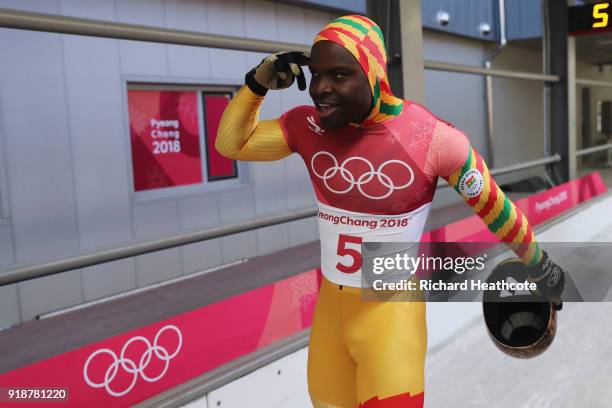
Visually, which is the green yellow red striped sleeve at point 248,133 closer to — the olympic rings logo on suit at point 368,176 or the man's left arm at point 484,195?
the olympic rings logo on suit at point 368,176

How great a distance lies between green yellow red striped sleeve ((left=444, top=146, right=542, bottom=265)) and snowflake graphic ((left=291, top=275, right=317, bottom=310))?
1.06m

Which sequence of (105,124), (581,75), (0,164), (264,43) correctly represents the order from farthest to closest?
1. (581,75)
2. (105,124)
3. (0,164)
4. (264,43)

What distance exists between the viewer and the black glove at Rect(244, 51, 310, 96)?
1.30 m

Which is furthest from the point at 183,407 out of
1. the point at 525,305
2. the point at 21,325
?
the point at 21,325

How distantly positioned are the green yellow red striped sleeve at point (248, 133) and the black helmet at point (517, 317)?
67 centimetres

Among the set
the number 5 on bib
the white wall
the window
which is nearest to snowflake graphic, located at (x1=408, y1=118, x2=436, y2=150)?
the number 5 on bib

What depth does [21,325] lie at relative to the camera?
3168 mm

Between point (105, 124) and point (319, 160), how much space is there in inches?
101

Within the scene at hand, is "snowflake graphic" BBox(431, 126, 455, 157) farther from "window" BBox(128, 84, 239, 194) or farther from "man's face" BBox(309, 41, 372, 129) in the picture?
"window" BBox(128, 84, 239, 194)

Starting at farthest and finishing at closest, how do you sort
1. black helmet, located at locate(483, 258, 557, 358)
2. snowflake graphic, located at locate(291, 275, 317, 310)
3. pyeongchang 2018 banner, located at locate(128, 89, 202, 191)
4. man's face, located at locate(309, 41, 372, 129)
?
pyeongchang 2018 banner, located at locate(128, 89, 202, 191) → snowflake graphic, located at locate(291, 275, 317, 310) → black helmet, located at locate(483, 258, 557, 358) → man's face, located at locate(309, 41, 372, 129)

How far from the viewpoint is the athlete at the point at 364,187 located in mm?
1256

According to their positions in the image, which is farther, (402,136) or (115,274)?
(115,274)

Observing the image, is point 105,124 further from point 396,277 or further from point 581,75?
point 581,75

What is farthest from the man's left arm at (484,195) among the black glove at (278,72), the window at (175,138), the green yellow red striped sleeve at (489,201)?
the window at (175,138)
